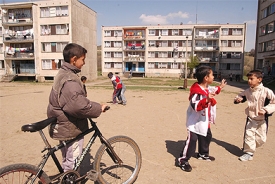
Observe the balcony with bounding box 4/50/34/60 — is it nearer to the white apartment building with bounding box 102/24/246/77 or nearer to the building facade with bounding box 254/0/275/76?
the white apartment building with bounding box 102/24/246/77

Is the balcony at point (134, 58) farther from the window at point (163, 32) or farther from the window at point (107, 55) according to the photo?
the window at point (163, 32)

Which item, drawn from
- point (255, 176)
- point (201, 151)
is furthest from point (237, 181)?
point (201, 151)

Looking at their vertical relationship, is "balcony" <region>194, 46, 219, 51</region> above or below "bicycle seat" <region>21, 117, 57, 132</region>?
above

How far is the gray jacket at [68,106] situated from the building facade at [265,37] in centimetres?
3519

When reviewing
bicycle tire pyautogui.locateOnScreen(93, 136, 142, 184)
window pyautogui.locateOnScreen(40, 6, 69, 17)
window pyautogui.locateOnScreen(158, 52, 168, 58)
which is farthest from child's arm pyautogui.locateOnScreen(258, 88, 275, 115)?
window pyautogui.locateOnScreen(158, 52, 168, 58)

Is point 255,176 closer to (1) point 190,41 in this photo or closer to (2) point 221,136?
(2) point 221,136

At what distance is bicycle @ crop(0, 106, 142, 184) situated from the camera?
2271 millimetres

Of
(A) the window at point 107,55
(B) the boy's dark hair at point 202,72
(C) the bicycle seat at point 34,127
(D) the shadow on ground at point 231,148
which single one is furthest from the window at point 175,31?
(C) the bicycle seat at point 34,127

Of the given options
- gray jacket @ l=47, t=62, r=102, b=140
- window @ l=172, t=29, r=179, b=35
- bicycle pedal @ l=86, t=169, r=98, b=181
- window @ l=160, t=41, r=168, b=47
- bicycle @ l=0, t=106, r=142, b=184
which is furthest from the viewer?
window @ l=160, t=41, r=168, b=47

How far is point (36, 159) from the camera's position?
14.2 ft

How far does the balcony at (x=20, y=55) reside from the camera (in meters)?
34.5

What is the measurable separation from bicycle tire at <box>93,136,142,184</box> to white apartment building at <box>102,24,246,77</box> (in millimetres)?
44531

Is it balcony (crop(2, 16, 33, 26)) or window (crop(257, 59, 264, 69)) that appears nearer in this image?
balcony (crop(2, 16, 33, 26))

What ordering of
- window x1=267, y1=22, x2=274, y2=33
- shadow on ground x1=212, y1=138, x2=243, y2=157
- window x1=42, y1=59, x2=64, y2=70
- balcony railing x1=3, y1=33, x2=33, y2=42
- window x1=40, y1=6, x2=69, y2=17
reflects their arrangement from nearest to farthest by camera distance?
shadow on ground x1=212, y1=138, x2=243, y2=157
window x1=40, y1=6, x2=69, y2=17
window x1=42, y1=59, x2=64, y2=70
window x1=267, y1=22, x2=274, y2=33
balcony railing x1=3, y1=33, x2=33, y2=42
